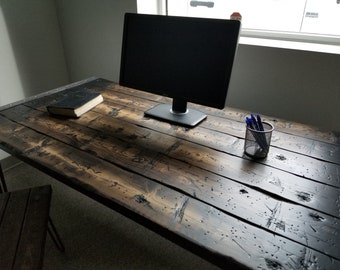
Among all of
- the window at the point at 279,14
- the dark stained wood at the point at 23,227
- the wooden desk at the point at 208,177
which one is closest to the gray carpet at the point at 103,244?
the dark stained wood at the point at 23,227

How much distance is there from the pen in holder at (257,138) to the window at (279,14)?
26.4 inches

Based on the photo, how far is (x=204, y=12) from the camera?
168 cm

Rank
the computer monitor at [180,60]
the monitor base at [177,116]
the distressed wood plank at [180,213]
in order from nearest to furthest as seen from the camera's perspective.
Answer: the distressed wood plank at [180,213], the computer monitor at [180,60], the monitor base at [177,116]

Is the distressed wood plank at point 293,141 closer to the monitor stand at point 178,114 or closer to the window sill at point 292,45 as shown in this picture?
the monitor stand at point 178,114

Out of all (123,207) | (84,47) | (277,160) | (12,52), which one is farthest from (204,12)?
(123,207)

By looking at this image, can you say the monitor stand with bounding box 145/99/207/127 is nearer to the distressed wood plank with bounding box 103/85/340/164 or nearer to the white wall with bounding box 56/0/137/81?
the distressed wood plank with bounding box 103/85/340/164

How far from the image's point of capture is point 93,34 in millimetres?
1859

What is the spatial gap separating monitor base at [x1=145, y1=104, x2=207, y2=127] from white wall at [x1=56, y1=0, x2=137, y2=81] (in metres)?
0.74

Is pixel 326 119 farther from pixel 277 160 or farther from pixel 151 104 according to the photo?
pixel 151 104

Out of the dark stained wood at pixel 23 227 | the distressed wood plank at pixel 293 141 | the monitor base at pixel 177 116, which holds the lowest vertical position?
the dark stained wood at pixel 23 227

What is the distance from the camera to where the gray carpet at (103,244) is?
1354mm

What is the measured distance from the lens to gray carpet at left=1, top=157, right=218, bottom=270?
1.35 m

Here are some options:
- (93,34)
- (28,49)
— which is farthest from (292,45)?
(28,49)

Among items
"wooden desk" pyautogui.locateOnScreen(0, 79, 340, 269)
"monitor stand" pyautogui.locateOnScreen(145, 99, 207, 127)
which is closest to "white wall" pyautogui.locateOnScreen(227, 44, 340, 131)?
"wooden desk" pyautogui.locateOnScreen(0, 79, 340, 269)
